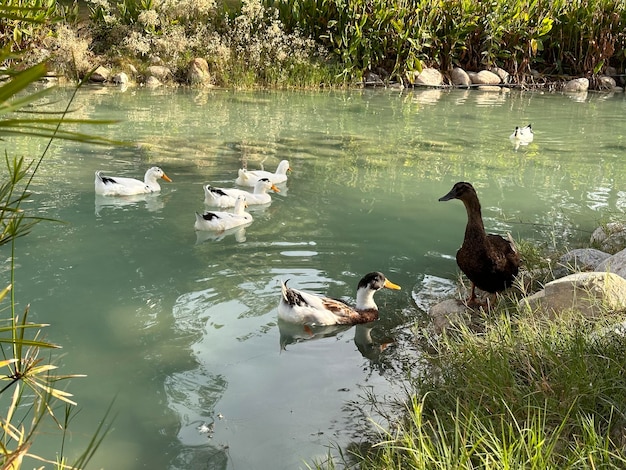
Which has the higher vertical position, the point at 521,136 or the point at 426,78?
the point at 426,78

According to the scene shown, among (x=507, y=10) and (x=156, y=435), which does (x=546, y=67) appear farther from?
(x=156, y=435)

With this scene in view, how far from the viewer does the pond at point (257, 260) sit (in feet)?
12.8

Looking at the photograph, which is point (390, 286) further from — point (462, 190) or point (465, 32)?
point (465, 32)

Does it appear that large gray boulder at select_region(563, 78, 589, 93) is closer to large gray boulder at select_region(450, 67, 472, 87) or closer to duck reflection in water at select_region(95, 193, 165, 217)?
large gray boulder at select_region(450, 67, 472, 87)

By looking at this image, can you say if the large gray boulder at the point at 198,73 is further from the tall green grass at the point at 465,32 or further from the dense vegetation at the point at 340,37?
the tall green grass at the point at 465,32

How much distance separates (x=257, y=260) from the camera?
651 cm

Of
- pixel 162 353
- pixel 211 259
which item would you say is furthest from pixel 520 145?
pixel 162 353

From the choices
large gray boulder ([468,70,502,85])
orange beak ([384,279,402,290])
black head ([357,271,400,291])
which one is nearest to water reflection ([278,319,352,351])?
black head ([357,271,400,291])

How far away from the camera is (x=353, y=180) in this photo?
373 inches

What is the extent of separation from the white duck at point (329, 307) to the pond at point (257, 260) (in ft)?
0.34

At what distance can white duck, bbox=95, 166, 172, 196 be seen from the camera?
8.08m

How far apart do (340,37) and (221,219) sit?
50.7 feet

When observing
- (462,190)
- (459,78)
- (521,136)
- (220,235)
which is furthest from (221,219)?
(459,78)

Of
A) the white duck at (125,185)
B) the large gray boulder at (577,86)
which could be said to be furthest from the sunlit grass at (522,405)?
the large gray boulder at (577,86)
